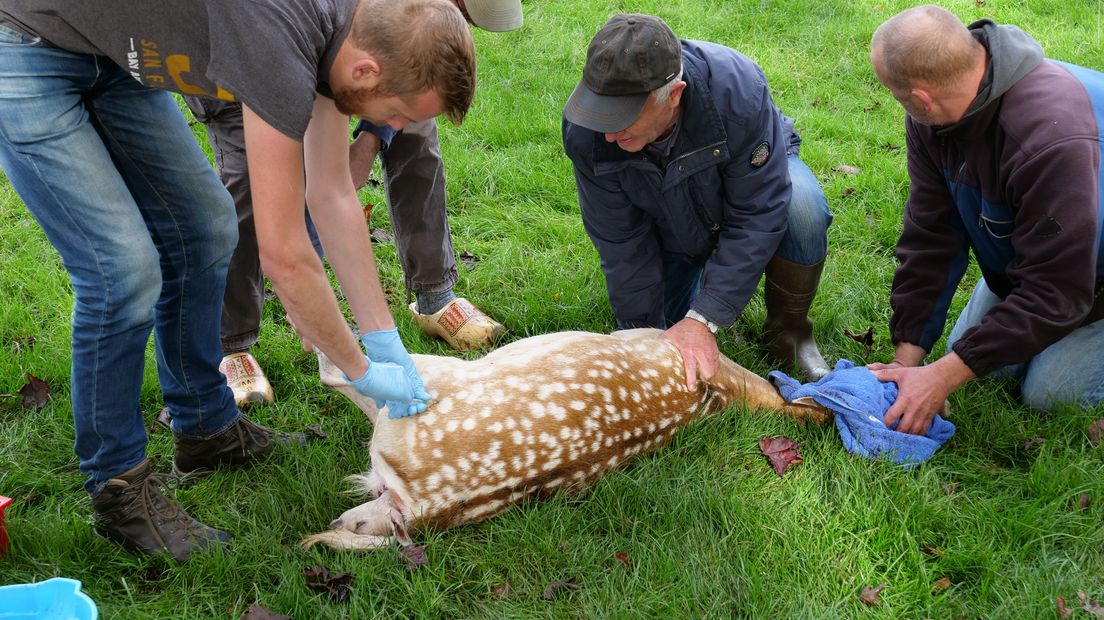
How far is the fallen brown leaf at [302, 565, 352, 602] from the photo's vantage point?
10.2 feet

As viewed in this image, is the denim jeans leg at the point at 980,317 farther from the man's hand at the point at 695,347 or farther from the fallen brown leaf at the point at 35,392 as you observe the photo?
the fallen brown leaf at the point at 35,392

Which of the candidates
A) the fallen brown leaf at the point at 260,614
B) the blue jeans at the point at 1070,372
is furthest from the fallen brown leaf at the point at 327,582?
the blue jeans at the point at 1070,372

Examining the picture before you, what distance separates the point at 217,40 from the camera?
2.27 meters

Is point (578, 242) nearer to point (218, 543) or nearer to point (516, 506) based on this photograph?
point (516, 506)

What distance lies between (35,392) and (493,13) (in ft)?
8.73

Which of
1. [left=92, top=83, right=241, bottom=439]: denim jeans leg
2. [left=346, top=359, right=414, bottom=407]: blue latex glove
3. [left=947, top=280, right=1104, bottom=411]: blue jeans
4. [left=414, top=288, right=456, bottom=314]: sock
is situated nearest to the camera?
[left=92, top=83, right=241, bottom=439]: denim jeans leg

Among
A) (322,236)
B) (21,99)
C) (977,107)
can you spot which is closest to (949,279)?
(977,107)

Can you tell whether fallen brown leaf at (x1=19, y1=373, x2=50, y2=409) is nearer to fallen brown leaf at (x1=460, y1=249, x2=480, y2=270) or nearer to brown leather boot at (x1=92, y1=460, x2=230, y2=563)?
brown leather boot at (x1=92, y1=460, x2=230, y2=563)

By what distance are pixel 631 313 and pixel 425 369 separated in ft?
3.97

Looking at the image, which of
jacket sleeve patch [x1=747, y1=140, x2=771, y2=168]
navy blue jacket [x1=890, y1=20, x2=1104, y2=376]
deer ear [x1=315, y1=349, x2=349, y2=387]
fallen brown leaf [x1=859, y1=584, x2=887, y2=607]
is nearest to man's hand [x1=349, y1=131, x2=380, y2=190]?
deer ear [x1=315, y1=349, x2=349, y2=387]

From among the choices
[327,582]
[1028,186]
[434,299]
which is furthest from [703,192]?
[327,582]

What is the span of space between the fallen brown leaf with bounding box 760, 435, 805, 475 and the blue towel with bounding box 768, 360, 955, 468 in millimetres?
202

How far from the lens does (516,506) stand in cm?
333

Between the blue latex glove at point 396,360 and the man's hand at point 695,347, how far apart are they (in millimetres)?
1160
